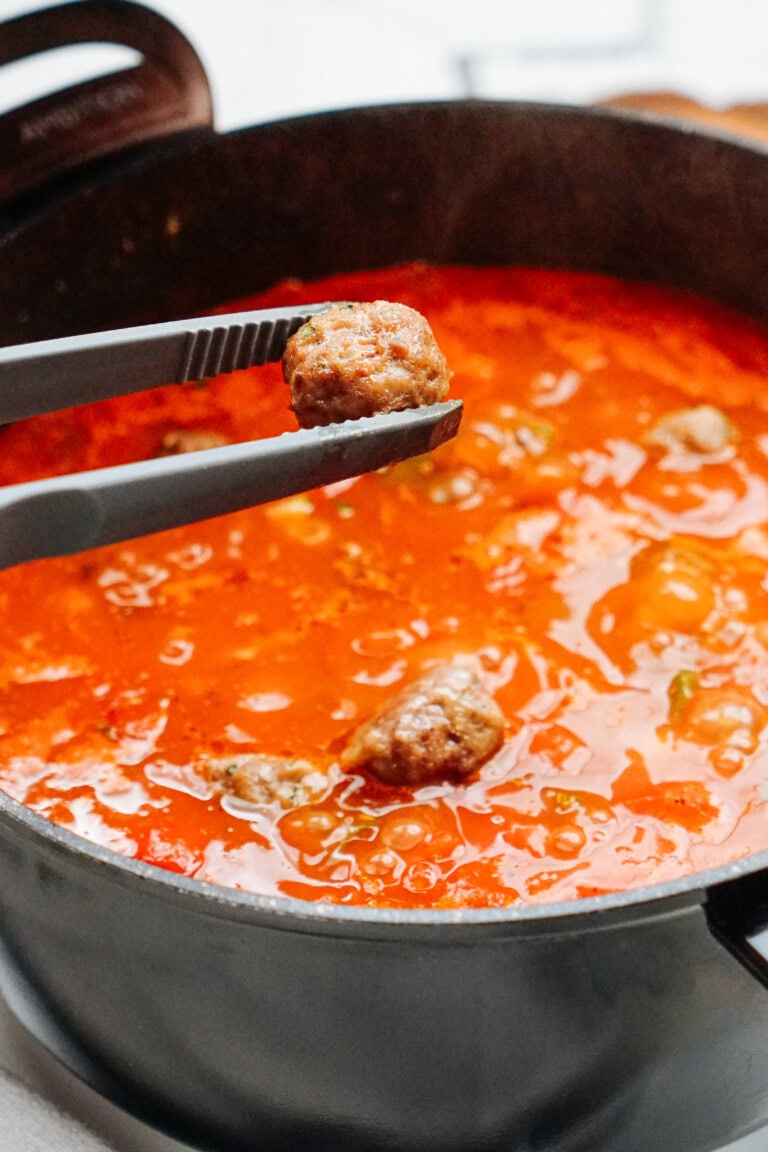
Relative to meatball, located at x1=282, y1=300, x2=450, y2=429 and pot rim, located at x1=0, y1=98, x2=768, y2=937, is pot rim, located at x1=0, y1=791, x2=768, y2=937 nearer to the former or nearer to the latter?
pot rim, located at x1=0, y1=98, x2=768, y2=937

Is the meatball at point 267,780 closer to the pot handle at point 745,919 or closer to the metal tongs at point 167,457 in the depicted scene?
the metal tongs at point 167,457

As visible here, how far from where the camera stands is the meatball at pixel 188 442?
6.63 ft

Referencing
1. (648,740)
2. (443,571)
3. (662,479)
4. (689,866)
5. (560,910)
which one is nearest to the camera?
(560,910)

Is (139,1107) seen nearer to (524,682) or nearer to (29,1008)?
(29,1008)

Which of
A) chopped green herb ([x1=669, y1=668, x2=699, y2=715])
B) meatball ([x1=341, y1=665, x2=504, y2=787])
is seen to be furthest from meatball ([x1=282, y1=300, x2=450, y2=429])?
chopped green herb ([x1=669, y1=668, x2=699, y2=715])

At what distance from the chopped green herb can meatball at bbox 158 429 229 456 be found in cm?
83

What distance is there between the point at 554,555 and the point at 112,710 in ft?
2.37

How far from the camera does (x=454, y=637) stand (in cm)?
181

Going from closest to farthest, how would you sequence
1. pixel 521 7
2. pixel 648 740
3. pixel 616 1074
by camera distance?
1. pixel 616 1074
2. pixel 648 740
3. pixel 521 7

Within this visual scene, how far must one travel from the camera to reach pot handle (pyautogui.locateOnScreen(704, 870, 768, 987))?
1.12 meters

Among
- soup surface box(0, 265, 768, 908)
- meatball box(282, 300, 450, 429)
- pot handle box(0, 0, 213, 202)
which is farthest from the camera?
pot handle box(0, 0, 213, 202)

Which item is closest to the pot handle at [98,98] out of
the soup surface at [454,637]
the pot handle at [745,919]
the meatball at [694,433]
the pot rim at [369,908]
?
the soup surface at [454,637]

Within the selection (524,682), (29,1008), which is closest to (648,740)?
(524,682)

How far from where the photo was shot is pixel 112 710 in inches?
66.8
